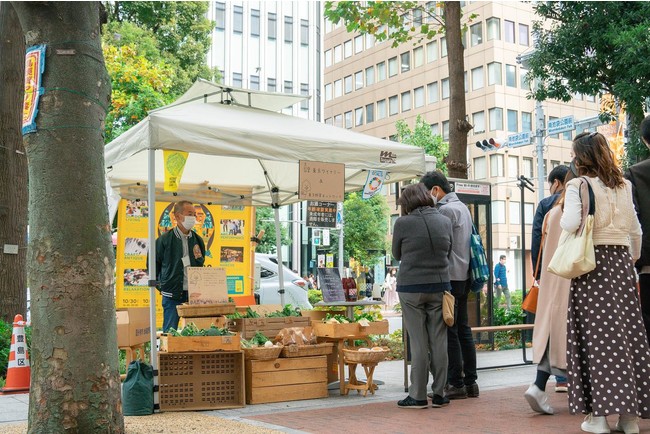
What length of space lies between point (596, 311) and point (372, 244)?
47.7 m

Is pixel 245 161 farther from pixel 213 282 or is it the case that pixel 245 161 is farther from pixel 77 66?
pixel 77 66

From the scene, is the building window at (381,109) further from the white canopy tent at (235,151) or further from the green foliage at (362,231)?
the white canopy tent at (235,151)

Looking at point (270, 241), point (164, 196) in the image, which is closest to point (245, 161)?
point (164, 196)

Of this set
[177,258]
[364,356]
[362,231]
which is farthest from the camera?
[362,231]

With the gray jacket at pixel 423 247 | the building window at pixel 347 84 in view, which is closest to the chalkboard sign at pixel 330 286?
the gray jacket at pixel 423 247

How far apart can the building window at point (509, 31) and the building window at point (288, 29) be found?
16311 millimetres

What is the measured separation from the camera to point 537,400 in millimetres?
6109

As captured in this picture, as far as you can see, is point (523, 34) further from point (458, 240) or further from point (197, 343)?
point (197, 343)

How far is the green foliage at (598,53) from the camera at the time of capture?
46.1 ft

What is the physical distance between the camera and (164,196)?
35.6 ft

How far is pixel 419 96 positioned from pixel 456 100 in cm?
5018

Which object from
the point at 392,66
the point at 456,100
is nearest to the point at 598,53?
the point at 456,100

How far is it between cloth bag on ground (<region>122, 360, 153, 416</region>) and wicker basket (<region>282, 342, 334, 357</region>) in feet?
4.59

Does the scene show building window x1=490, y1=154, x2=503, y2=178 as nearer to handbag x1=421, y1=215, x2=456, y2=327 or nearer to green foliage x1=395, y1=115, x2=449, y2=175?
green foliage x1=395, y1=115, x2=449, y2=175
